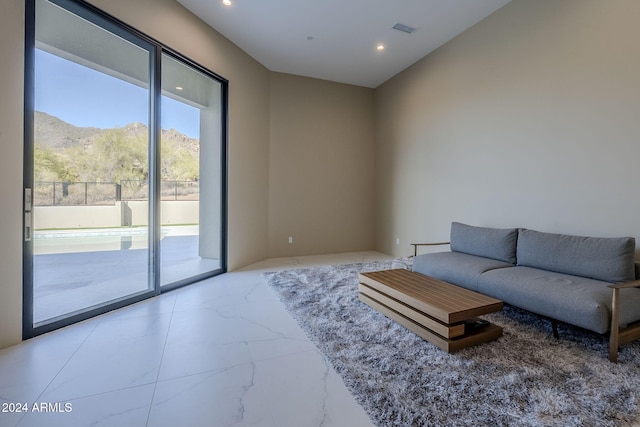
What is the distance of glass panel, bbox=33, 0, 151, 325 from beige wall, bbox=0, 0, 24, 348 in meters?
0.16

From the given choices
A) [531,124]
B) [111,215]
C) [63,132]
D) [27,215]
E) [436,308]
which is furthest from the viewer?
[531,124]

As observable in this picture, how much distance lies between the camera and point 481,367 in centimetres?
188

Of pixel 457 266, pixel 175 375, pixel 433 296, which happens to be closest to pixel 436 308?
pixel 433 296

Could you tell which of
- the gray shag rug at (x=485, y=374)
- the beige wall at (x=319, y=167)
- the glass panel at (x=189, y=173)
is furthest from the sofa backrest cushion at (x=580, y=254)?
the glass panel at (x=189, y=173)

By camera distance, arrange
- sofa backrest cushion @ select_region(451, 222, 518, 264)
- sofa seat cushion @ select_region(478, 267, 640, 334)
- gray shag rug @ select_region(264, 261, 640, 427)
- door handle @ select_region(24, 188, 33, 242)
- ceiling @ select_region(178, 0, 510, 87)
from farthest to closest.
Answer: ceiling @ select_region(178, 0, 510, 87), sofa backrest cushion @ select_region(451, 222, 518, 264), door handle @ select_region(24, 188, 33, 242), sofa seat cushion @ select_region(478, 267, 640, 334), gray shag rug @ select_region(264, 261, 640, 427)

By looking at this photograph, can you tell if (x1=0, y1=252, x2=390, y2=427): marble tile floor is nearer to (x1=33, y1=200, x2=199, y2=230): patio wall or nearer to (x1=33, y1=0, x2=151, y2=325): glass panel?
(x1=33, y1=0, x2=151, y2=325): glass panel

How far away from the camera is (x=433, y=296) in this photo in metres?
2.35

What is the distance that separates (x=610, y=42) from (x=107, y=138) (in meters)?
4.84

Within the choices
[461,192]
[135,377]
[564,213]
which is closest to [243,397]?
[135,377]

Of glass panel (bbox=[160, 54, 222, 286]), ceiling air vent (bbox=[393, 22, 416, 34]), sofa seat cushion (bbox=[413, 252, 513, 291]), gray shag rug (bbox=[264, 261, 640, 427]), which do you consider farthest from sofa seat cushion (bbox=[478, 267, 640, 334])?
glass panel (bbox=[160, 54, 222, 286])

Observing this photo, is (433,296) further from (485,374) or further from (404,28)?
(404,28)

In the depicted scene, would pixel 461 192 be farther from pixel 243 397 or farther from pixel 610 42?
pixel 243 397

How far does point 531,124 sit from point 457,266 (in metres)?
1.83

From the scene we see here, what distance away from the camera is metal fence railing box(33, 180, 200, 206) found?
95.2 inches
